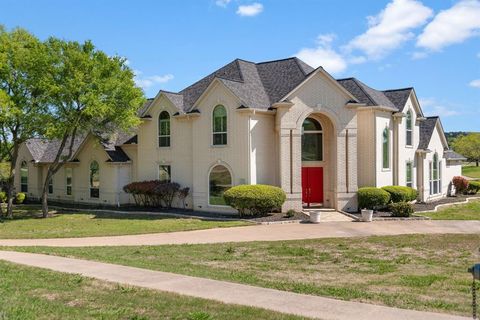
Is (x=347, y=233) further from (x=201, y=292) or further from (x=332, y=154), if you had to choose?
(x=201, y=292)

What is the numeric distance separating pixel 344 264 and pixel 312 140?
50.8 ft

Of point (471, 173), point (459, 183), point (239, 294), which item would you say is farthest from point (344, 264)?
point (471, 173)

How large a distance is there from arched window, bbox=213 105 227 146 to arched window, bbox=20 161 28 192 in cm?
2121

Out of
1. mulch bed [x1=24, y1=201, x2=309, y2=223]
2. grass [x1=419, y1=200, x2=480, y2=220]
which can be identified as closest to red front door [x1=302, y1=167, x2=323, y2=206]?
mulch bed [x1=24, y1=201, x2=309, y2=223]

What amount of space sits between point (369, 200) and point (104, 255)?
16.6 m

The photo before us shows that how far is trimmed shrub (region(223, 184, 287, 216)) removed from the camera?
78.6 ft

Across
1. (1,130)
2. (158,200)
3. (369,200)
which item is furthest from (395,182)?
(1,130)

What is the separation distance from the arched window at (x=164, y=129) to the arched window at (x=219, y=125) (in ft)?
13.6

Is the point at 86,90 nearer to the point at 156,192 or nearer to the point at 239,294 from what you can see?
the point at 156,192

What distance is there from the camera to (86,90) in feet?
86.1

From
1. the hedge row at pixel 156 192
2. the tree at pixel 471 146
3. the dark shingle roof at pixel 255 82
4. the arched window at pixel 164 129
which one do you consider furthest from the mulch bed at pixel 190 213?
the tree at pixel 471 146

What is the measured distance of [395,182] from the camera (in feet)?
99.5

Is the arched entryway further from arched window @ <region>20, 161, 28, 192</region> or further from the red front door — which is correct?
arched window @ <region>20, 161, 28, 192</region>

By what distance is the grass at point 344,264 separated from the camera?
9.36 m
